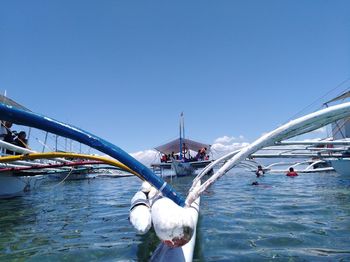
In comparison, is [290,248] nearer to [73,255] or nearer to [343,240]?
[343,240]

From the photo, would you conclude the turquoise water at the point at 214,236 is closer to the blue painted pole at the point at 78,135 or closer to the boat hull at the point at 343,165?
the blue painted pole at the point at 78,135

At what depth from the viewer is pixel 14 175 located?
12711mm

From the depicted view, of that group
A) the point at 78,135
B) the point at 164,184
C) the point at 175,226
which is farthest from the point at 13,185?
the point at 175,226

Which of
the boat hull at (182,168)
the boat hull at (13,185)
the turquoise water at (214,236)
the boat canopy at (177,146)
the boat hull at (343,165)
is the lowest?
the turquoise water at (214,236)

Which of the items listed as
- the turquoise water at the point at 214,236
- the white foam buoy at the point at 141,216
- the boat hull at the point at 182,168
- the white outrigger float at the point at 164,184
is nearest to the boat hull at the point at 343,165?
the turquoise water at the point at 214,236

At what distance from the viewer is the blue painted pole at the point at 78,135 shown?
130 inches

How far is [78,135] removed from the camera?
361 cm

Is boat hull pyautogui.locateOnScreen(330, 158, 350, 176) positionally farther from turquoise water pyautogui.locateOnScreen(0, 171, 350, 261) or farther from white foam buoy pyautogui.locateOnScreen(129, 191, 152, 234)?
white foam buoy pyautogui.locateOnScreen(129, 191, 152, 234)

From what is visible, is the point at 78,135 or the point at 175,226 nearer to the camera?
the point at 175,226

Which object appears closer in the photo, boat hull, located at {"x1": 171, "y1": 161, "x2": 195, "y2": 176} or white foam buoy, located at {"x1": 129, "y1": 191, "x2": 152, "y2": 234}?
white foam buoy, located at {"x1": 129, "y1": 191, "x2": 152, "y2": 234}

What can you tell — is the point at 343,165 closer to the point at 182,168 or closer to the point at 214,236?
the point at 214,236

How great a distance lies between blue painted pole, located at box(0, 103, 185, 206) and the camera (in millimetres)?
3291

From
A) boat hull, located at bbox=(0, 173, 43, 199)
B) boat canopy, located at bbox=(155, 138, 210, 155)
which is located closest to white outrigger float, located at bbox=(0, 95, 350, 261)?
boat hull, located at bbox=(0, 173, 43, 199)

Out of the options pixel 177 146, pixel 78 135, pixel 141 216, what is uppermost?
pixel 177 146
